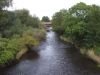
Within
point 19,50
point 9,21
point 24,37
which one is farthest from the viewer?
point 9,21

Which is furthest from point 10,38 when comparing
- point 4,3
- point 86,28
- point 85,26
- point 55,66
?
point 86,28

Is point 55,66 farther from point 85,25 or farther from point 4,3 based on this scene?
point 4,3

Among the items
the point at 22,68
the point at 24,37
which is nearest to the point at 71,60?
the point at 22,68

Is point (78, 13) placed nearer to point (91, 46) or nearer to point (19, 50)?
point (91, 46)

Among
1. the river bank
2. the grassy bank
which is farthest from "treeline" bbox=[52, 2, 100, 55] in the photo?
the grassy bank

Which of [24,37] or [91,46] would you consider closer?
[91,46]

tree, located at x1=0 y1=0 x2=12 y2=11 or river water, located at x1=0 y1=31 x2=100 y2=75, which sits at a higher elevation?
tree, located at x1=0 y1=0 x2=12 y2=11

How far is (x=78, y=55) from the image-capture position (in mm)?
48000

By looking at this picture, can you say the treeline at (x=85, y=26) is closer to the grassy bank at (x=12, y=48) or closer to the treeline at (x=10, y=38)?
the treeline at (x=10, y=38)

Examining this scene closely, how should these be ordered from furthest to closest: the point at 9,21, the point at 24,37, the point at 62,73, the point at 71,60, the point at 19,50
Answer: the point at 9,21 < the point at 24,37 < the point at 19,50 < the point at 71,60 < the point at 62,73

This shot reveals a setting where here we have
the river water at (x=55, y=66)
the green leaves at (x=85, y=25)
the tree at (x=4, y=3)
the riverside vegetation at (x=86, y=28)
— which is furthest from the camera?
the tree at (x=4, y=3)

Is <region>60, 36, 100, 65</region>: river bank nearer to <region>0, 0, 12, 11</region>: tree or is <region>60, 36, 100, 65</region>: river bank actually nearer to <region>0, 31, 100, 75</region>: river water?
<region>0, 31, 100, 75</region>: river water

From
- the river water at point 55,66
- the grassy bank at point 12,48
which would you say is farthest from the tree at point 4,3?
the river water at point 55,66

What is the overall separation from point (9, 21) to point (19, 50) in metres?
13.0
